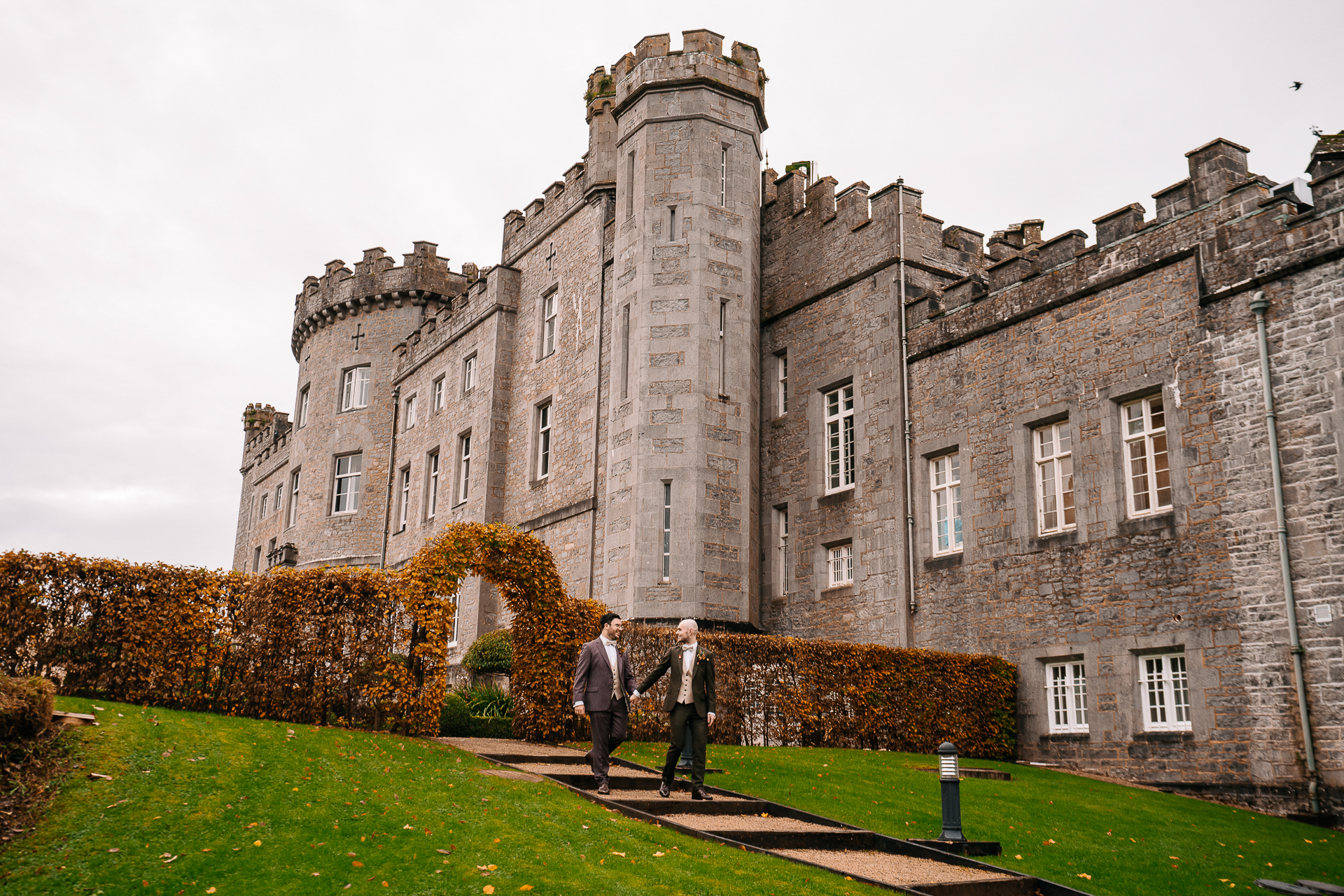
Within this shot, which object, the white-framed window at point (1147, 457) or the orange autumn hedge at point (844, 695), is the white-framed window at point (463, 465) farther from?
the white-framed window at point (1147, 457)

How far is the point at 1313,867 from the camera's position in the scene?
10859 millimetres

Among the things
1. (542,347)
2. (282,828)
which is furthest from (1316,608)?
(542,347)

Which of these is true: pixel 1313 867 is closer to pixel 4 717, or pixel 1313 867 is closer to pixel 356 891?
pixel 356 891

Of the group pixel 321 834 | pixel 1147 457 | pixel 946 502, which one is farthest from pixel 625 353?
pixel 321 834

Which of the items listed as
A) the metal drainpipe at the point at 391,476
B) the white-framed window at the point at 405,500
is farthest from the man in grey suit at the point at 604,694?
the metal drainpipe at the point at 391,476

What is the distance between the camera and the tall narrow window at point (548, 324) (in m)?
29.9

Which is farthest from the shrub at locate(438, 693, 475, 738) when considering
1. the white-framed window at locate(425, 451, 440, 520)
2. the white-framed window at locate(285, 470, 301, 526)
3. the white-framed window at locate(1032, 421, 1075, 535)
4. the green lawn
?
the white-framed window at locate(285, 470, 301, 526)

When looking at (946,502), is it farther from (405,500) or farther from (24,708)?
(405,500)

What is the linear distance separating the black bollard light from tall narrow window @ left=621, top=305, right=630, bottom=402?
13.9 metres

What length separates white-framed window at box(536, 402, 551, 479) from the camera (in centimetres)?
2880

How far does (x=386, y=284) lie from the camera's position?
39.3 metres

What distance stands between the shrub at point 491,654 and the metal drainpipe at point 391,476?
1250cm

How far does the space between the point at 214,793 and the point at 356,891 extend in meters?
2.64

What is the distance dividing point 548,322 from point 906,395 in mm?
12319
